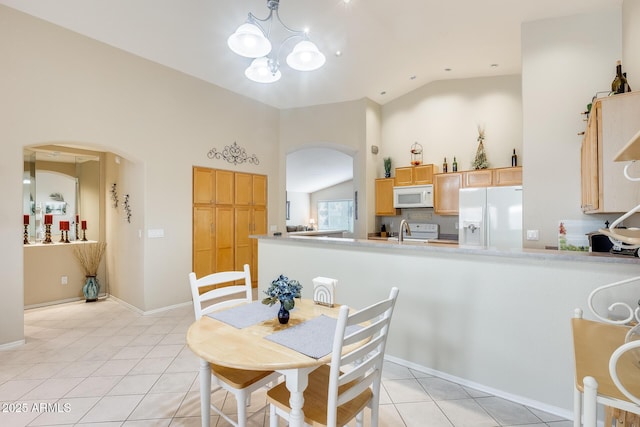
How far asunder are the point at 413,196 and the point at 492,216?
4.47 feet

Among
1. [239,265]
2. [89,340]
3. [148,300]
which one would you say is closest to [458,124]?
[239,265]

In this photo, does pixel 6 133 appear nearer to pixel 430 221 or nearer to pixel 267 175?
pixel 267 175

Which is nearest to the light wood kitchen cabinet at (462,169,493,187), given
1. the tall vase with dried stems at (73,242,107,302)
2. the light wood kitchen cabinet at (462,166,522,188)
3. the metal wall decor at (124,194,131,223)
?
the light wood kitchen cabinet at (462,166,522,188)

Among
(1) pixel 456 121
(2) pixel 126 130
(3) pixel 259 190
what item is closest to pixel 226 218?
(3) pixel 259 190

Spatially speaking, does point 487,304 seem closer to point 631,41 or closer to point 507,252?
point 507,252

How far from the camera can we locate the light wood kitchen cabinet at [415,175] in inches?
210

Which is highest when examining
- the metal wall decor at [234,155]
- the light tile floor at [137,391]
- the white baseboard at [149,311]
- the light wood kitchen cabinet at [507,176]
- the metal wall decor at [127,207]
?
the metal wall decor at [234,155]

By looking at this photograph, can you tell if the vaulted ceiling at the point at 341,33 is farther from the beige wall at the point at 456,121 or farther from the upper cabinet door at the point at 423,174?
the upper cabinet door at the point at 423,174

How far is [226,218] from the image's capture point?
502 centimetres

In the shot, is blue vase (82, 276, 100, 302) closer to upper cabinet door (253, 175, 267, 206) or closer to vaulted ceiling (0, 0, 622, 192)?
upper cabinet door (253, 175, 267, 206)

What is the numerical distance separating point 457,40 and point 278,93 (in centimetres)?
285

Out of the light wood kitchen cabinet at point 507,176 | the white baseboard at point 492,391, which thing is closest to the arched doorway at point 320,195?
the light wood kitchen cabinet at point 507,176

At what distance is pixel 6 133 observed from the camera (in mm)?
3027

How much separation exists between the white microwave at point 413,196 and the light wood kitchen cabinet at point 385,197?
0.09m
